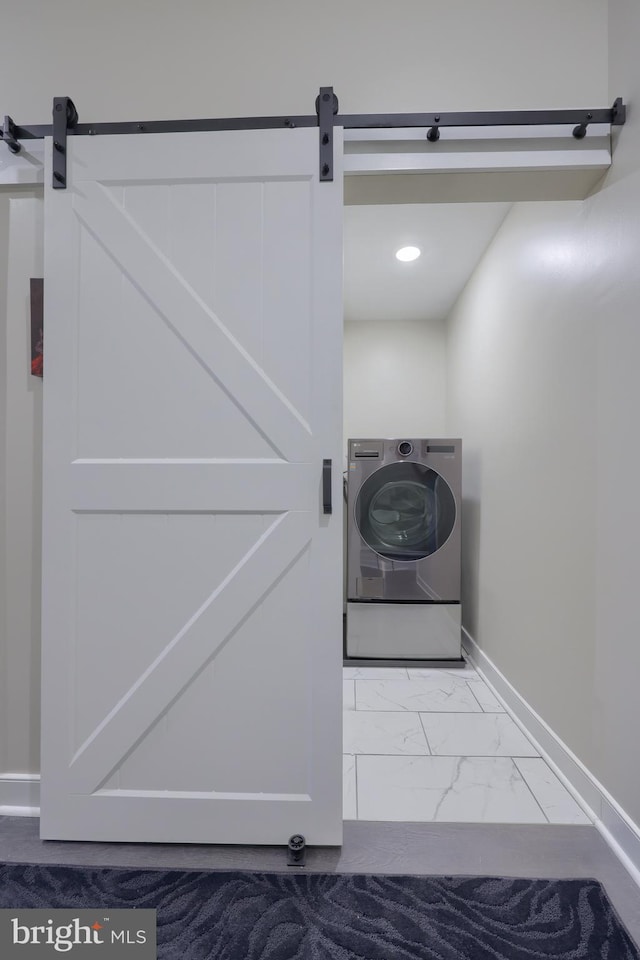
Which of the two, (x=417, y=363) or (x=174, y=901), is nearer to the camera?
(x=174, y=901)

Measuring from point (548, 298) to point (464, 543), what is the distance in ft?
5.73

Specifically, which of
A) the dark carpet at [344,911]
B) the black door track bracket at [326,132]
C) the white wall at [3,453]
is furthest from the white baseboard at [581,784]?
the black door track bracket at [326,132]

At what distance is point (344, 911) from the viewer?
1.28m

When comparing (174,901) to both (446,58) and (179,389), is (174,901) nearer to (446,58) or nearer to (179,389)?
(179,389)

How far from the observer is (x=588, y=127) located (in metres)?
1.54

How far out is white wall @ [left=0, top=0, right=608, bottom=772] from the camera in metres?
1.57

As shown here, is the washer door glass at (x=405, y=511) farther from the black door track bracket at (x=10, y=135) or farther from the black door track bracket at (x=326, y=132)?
the black door track bracket at (x=10, y=135)

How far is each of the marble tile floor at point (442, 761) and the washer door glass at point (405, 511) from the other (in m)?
0.79

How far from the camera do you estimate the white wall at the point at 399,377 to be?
4.17 metres

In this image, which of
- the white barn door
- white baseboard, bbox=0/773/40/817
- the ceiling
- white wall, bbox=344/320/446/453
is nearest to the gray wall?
the ceiling

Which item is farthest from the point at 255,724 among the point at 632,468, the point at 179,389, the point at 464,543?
the point at 464,543

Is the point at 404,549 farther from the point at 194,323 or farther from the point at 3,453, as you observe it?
the point at 3,453

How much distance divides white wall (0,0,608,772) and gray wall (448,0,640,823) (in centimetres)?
23

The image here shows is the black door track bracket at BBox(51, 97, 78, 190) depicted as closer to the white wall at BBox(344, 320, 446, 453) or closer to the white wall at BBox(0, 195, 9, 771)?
the white wall at BBox(0, 195, 9, 771)
